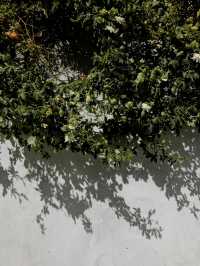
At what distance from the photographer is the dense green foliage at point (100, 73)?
3.32 metres

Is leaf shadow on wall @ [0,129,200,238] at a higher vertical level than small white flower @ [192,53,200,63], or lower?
lower

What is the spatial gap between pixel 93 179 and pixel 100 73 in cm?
75

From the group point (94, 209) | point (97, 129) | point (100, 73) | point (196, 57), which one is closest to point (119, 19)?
point (100, 73)

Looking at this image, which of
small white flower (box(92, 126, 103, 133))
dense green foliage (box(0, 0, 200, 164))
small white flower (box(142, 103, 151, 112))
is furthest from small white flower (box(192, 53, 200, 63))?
small white flower (box(92, 126, 103, 133))

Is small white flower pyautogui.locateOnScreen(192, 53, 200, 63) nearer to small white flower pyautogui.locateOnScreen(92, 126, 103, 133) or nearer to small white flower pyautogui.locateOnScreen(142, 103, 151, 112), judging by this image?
small white flower pyautogui.locateOnScreen(142, 103, 151, 112)

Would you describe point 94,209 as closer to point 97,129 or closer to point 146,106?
point 97,129

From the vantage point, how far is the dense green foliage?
3316 mm

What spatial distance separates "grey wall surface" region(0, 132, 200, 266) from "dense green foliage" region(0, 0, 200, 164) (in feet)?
0.68

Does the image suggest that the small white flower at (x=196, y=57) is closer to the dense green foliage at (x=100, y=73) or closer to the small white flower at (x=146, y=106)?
the dense green foliage at (x=100, y=73)

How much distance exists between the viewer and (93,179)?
12.0 feet

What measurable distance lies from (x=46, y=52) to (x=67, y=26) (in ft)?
0.70

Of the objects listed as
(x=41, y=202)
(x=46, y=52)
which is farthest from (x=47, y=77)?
(x=41, y=202)

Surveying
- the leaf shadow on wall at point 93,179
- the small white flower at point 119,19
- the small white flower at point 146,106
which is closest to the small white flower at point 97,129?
the leaf shadow on wall at point 93,179

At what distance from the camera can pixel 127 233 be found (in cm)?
372
